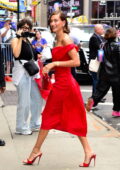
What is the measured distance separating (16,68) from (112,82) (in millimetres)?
2714

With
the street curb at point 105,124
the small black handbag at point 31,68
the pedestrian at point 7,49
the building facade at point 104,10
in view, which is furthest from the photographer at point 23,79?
the building facade at point 104,10

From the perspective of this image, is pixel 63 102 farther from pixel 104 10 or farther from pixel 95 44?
pixel 104 10

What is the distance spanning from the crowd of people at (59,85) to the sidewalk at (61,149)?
6.2 inches

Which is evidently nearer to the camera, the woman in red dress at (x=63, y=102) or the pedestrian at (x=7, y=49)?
the woman in red dress at (x=63, y=102)

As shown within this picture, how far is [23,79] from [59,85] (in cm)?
172

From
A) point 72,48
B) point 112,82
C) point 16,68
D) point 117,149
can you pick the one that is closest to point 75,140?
point 117,149

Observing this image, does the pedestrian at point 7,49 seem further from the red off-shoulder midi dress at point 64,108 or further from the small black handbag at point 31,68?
the red off-shoulder midi dress at point 64,108

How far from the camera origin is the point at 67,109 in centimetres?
577

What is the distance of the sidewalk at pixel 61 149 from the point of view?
5922mm

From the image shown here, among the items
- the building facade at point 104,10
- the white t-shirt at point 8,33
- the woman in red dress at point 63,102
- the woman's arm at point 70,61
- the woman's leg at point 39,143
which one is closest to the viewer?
the woman's arm at point 70,61

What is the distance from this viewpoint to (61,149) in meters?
6.67

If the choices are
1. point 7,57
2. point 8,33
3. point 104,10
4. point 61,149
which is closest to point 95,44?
point 61,149

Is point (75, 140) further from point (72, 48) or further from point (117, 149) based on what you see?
point (72, 48)

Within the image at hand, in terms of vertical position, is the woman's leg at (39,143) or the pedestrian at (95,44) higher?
the pedestrian at (95,44)
